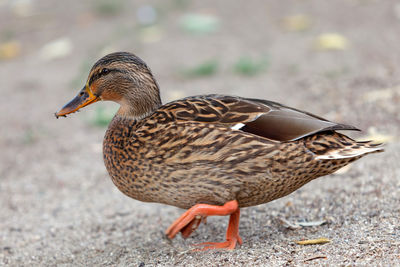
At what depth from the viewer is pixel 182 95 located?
6.60 meters

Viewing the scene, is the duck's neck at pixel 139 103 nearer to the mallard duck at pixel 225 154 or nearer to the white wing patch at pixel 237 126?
the mallard duck at pixel 225 154

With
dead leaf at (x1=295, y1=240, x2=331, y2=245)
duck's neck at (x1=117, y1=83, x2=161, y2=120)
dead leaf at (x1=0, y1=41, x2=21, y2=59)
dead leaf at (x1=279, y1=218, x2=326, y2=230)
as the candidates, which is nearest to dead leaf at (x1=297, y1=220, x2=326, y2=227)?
dead leaf at (x1=279, y1=218, x2=326, y2=230)

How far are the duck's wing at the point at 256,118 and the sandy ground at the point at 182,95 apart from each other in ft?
2.07

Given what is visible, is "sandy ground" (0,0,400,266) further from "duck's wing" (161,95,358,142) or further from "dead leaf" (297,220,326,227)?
"duck's wing" (161,95,358,142)

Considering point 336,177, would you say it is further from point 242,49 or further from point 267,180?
point 242,49

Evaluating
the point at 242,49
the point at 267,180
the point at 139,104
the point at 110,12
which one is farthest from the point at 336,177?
the point at 110,12

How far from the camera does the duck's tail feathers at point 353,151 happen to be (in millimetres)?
3172

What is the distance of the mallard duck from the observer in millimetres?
3170

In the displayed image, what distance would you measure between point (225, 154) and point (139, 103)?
0.75 metres

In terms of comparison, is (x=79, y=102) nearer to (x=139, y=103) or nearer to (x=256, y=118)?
(x=139, y=103)

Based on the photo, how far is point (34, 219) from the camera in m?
4.50

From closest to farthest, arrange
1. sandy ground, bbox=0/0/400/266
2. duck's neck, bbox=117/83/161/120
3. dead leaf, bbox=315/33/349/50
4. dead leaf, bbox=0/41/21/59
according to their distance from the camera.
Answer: sandy ground, bbox=0/0/400/266 → duck's neck, bbox=117/83/161/120 → dead leaf, bbox=315/33/349/50 → dead leaf, bbox=0/41/21/59

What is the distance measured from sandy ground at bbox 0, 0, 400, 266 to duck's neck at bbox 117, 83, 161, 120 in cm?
85

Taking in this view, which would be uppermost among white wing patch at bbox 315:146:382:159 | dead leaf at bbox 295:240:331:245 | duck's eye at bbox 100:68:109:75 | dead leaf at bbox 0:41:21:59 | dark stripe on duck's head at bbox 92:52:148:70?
dark stripe on duck's head at bbox 92:52:148:70
